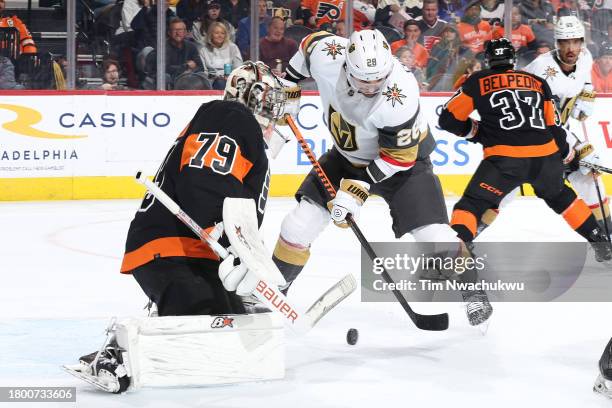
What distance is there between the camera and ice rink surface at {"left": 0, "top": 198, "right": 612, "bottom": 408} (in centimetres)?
301

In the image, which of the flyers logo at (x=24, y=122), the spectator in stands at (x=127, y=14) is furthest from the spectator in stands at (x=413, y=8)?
the flyers logo at (x=24, y=122)

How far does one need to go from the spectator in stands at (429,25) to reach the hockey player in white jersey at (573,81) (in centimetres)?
288

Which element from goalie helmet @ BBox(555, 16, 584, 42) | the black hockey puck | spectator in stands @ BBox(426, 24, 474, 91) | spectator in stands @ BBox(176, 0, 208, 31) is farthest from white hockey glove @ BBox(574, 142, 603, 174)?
spectator in stands @ BBox(176, 0, 208, 31)

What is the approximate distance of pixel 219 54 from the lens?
824cm

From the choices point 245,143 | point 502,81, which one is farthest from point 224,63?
point 245,143

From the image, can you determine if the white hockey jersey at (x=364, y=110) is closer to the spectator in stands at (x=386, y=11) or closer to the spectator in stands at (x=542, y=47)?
the spectator in stands at (x=386, y=11)

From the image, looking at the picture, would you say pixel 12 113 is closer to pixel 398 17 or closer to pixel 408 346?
pixel 398 17

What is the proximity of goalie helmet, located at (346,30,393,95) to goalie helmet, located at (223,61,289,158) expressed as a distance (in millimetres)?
642

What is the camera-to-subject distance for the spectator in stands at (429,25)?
8.70 meters

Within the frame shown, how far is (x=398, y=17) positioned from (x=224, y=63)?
1.41 m

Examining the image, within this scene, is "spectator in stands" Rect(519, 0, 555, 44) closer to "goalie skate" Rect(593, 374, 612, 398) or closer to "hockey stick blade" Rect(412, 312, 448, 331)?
"hockey stick blade" Rect(412, 312, 448, 331)

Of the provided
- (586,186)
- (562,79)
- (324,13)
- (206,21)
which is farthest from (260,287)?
(324,13)

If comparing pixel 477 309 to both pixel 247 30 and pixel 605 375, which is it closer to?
pixel 605 375

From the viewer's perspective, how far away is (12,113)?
24.6 feet
